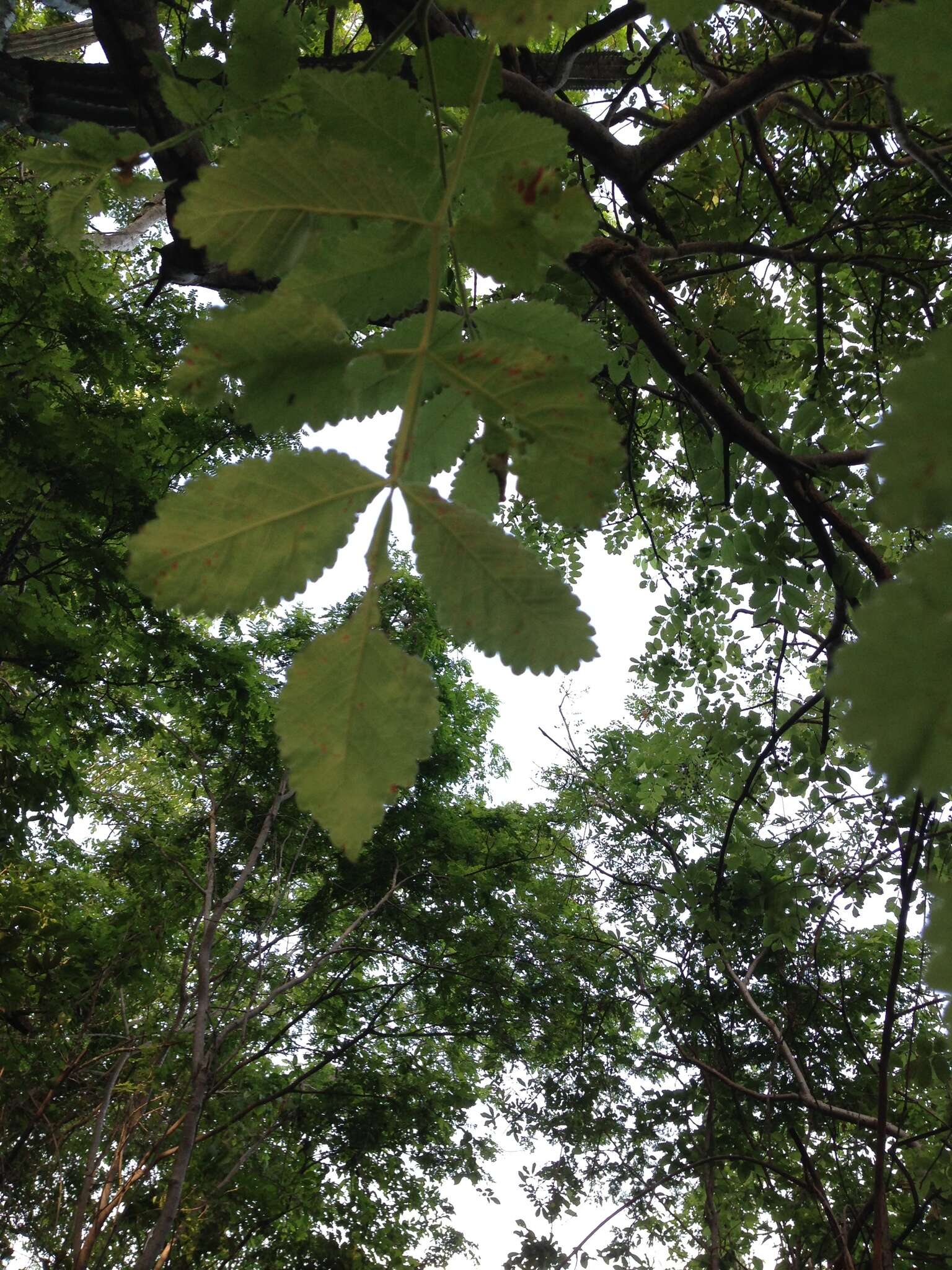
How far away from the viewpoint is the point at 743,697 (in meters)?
3.79

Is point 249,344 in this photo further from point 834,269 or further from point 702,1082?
point 702,1082

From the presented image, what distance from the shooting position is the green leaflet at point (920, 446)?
0.86 ft

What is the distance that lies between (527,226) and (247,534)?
249 millimetres

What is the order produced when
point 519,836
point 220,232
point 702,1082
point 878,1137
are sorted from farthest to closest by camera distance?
point 519,836
point 702,1082
point 878,1137
point 220,232

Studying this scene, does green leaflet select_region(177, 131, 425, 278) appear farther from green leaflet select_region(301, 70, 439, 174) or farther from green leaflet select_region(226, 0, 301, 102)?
green leaflet select_region(226, 0, 301, 102)

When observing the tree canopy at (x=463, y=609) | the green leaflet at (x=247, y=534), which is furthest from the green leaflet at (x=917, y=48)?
the green leaflet at (x=247, y=534)

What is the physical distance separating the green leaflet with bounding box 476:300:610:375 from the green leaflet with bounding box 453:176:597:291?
1.1 inches

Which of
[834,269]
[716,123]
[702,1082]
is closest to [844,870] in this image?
[702,1082]

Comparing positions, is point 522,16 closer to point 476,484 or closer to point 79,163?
point 476,484

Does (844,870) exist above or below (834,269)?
below

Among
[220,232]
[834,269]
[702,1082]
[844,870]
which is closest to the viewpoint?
[220,232]

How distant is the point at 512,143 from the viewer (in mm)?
505

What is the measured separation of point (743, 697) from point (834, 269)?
210 cm

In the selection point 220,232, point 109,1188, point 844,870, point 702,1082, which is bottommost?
point 109,1188
